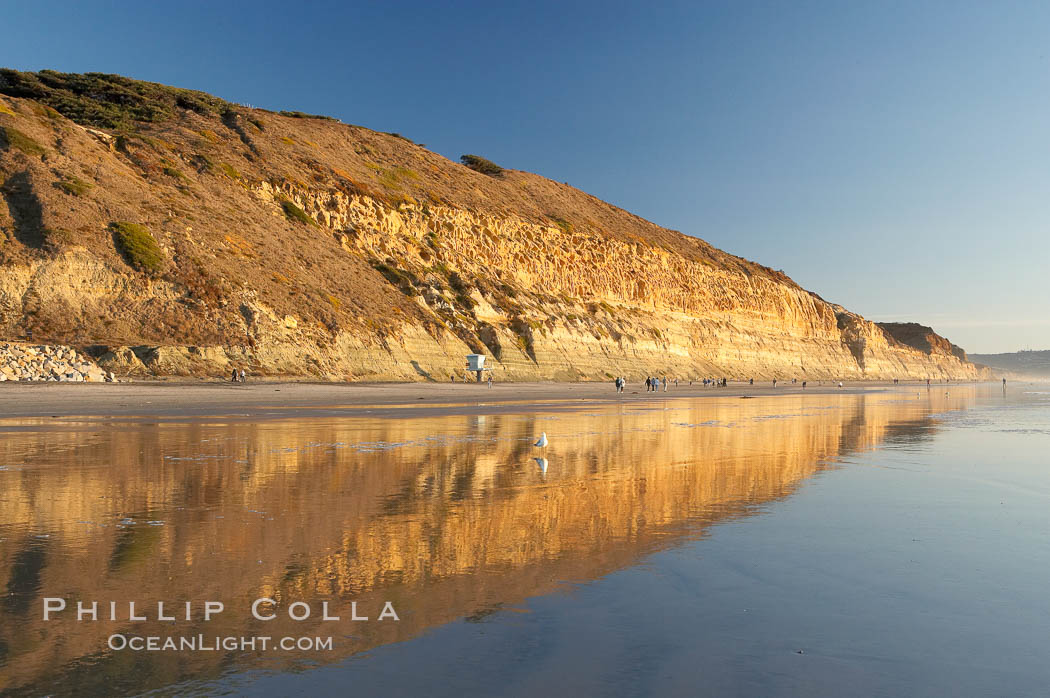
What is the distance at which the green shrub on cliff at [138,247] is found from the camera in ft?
142

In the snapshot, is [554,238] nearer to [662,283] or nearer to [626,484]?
[662,283]

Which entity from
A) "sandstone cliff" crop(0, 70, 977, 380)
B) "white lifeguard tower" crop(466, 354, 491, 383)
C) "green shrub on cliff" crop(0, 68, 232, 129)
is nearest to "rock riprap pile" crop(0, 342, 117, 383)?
"sandstone cliff" crop(0, 70, 977, 380)

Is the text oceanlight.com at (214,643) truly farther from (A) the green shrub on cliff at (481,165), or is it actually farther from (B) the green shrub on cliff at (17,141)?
(A) the green shrub on cliff at (481,165)

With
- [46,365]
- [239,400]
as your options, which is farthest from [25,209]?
[239,400]

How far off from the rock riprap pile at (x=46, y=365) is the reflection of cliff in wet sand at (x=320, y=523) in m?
20.6

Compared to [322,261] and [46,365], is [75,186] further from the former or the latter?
[322,261]

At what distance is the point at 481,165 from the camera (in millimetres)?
107625

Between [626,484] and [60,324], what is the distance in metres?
38.3

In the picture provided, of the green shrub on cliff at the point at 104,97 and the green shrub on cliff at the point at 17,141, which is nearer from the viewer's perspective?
the green shrub on cliff at the point at 17,141

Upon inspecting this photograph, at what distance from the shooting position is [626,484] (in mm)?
10797

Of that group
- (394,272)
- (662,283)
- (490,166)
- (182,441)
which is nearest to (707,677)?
(182,441)

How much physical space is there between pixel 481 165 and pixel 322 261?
183 ft

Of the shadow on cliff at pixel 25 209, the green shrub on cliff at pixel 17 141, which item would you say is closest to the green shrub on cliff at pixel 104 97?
the green shrub on cliff at pixel 17 141

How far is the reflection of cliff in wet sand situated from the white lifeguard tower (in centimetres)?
3967
